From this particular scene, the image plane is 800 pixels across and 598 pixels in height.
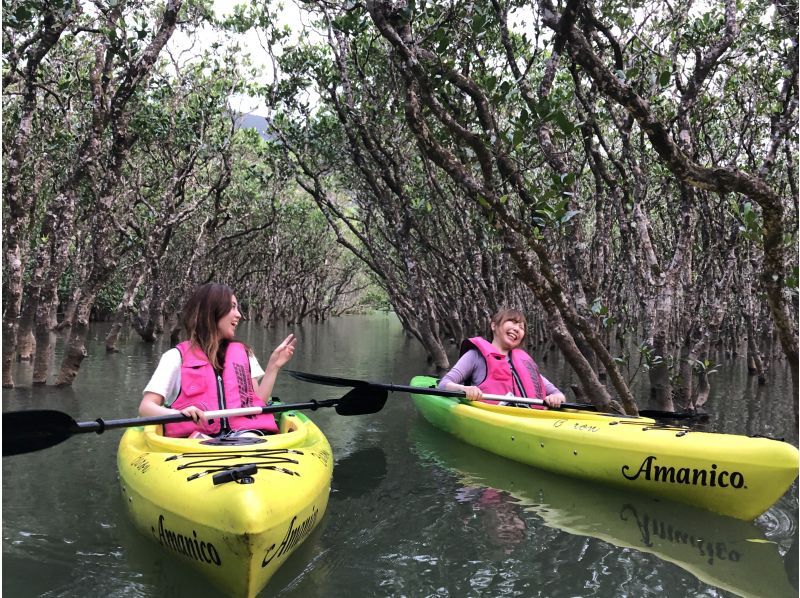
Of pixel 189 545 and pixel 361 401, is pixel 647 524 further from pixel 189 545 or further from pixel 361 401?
pixel 189 545

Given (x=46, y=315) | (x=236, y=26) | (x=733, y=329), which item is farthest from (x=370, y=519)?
(x=733, y=329)

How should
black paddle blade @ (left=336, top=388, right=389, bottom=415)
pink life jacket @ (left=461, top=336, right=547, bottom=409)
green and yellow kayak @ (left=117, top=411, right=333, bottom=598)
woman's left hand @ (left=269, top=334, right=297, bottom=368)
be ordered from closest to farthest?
green and yellow kayak @ (left=117, top=411, right=333, bottom=598), woman's left hand @ (left=269, top=334, right=297, bottom=368), black paddle blade @ (left=336, top=388, right=389, bottom=415), pink life jacket @ (left=461, top=336, right=547, bottom=409)

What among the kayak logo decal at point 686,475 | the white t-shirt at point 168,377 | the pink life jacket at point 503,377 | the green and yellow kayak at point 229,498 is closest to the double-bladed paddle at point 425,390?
the pink life jacket at point 503,377

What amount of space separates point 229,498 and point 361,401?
8.91ft

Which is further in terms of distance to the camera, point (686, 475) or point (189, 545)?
point (686, 475)

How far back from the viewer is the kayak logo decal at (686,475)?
14.4 feet

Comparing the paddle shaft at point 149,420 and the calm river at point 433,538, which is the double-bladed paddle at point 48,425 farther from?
the calm river at point 433,538

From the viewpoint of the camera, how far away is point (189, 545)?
320 centimetres

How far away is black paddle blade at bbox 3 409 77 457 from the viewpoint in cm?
372

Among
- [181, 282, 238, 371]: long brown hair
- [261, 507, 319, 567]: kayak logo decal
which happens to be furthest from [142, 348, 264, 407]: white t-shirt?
[261, 507, 319, 567]: kayak logo decal

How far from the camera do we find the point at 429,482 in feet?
18.5

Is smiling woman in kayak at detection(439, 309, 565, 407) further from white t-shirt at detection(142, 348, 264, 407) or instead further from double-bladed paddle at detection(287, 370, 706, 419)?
white t-shirt at detection(142, 348, 264, 407)

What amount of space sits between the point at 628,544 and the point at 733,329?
615 inches

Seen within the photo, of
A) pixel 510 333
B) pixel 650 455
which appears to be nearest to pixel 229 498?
pixel 650 455
